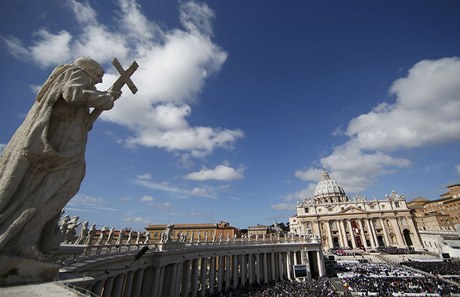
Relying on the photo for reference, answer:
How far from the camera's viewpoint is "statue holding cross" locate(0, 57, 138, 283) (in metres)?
5.61

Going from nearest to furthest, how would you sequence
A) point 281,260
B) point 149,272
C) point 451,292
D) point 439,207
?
→ point 149,272 → point 451,292 → point 281,260 → point 439,207

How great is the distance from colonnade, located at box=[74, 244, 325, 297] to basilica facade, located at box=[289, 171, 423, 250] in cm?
3583

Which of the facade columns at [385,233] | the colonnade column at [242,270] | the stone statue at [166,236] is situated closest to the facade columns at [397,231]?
the facade columns at [385,233]

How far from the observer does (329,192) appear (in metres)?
116

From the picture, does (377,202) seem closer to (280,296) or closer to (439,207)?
(439,207)

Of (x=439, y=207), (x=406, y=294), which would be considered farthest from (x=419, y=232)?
(x=406, y=294)

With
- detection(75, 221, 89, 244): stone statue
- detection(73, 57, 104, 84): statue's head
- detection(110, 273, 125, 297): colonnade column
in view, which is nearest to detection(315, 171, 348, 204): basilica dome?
detection(110, 273, 125, 297): colonnade column

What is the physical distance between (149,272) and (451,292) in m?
33.4

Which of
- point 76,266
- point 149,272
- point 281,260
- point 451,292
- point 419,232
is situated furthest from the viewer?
point 419,232

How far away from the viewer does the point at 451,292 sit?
2638 cm

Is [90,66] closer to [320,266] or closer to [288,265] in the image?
[288,265]

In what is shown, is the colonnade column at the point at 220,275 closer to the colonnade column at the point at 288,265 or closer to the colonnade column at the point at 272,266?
the colonnade column at the point at 272,266

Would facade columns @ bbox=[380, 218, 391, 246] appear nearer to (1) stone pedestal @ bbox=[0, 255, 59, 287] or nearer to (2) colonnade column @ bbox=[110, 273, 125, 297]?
(2) colonnade column @ bbox=[110, 273, 125, 297]

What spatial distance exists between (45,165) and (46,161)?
0.37 ft
